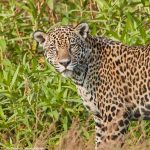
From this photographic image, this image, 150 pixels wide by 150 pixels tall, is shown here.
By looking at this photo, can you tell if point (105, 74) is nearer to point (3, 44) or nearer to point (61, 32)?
point (61, 32)

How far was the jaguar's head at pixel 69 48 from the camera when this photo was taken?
12.2m

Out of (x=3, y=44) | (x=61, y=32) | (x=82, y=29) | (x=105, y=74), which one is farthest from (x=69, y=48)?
(x=3, y=44)

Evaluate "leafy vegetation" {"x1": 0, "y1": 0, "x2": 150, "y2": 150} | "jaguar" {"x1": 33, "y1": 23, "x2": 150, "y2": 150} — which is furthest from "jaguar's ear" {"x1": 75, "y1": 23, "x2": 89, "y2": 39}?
"leafy vegetation" {"x1": 0, "y1": 0, "x2": 150, "y2": 150}

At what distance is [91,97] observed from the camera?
1236 cm

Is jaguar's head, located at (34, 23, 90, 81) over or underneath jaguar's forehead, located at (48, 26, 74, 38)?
underneath

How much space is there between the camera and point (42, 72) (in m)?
14.2

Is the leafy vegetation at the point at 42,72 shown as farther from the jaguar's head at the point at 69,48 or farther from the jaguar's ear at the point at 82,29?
the jaguar's ear at the point at 82,29

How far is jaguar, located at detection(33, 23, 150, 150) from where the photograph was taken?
12180 millimetres

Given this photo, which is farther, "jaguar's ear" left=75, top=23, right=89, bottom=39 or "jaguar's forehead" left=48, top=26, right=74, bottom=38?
"jaguar's ear" left=75, top=23, right=89, bottom=39

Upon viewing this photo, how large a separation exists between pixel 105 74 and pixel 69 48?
0.58m

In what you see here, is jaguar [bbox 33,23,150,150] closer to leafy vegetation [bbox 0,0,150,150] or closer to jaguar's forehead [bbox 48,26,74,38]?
jaguar's forehead [bbox 48,26,74,38]

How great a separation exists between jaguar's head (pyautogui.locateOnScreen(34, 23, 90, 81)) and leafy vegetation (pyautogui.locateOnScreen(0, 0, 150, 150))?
0.89 metres

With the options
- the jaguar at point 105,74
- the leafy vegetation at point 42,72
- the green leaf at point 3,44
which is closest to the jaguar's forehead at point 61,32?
the jaguar at point 105,74

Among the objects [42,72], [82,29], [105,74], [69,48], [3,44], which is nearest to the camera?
[69,48]
